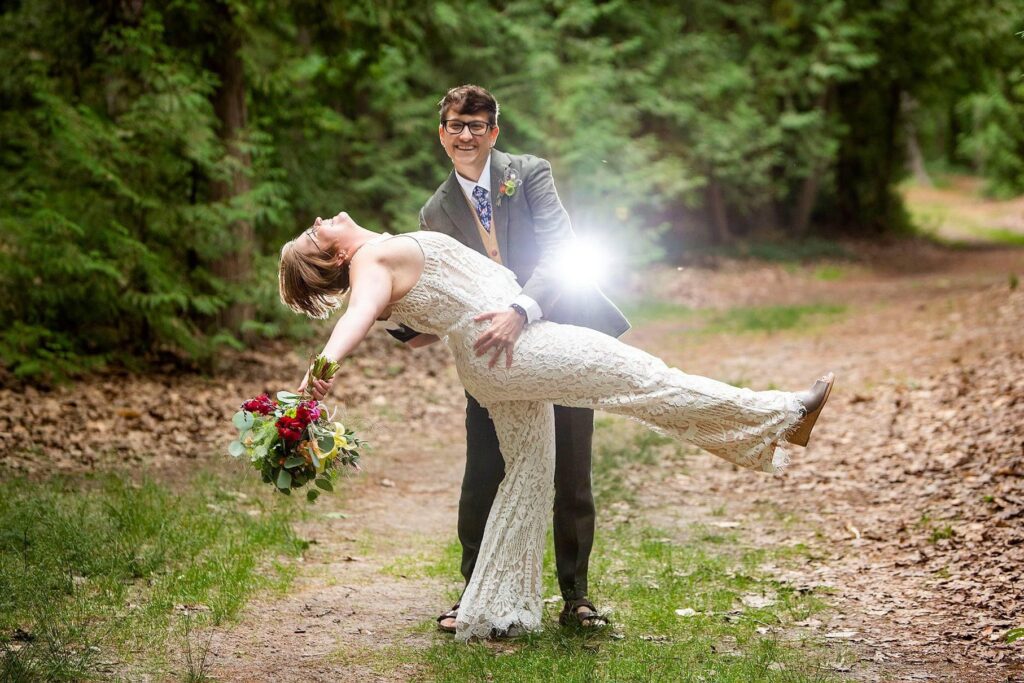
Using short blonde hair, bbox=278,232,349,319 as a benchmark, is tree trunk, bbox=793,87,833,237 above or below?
above

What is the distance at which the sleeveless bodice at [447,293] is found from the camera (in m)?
4.14

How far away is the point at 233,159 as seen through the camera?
403 inches

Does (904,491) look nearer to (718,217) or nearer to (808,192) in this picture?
(718,217)

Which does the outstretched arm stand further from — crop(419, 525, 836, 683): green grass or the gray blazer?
crop(419, 525, 836, 683): green grass

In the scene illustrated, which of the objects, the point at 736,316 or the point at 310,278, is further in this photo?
the point at 736,316

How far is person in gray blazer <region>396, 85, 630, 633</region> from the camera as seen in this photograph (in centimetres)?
436

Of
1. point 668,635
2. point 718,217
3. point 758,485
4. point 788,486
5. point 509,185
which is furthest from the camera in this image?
point 718,217

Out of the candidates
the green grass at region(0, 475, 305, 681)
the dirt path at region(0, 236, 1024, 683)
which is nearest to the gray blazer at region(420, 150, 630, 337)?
the dirt path at region(0, 236, 1024, 683)

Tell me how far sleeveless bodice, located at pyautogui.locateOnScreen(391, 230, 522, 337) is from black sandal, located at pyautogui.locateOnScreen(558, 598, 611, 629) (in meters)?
1.44

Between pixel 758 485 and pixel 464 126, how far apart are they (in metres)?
4.35

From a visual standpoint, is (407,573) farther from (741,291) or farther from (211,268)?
(741,291)

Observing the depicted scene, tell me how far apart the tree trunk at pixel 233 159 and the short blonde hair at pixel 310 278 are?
20.9ft

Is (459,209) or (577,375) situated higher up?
(459,209)

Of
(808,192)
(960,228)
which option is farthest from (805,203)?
(960,228)
